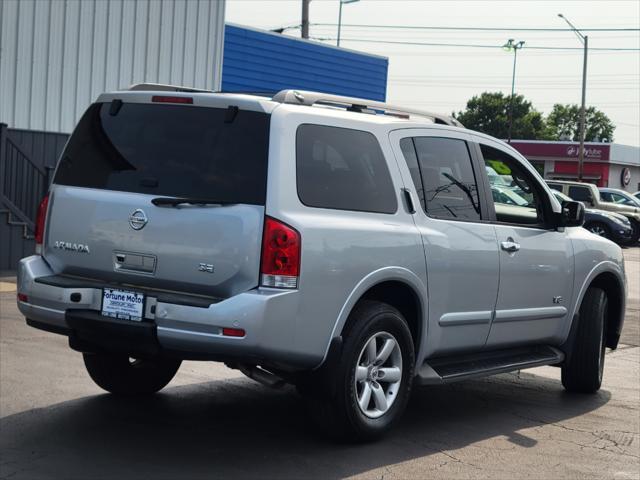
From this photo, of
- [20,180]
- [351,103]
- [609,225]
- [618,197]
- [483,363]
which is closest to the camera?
[351,103]

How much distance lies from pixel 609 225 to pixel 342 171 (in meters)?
26.0

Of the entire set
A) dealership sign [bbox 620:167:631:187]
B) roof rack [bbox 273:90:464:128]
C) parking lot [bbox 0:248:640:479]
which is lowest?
parking lot [bbox 0:248:640:479]

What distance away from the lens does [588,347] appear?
27.6 feet

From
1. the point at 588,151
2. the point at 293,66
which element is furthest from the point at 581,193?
the point at 588,151

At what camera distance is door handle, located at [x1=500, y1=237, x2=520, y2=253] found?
7.36 metres

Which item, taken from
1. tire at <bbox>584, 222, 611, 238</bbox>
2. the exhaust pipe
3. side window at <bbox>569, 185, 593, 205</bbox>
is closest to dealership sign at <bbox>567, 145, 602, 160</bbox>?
side window at <bbox>569, 185, 593, 205</bbox>

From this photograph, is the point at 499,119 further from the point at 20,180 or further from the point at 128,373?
the point at 128,373

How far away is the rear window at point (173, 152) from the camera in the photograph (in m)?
5.88

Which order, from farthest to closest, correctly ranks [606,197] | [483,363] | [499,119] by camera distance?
[499,119], [606,197], [483,363]

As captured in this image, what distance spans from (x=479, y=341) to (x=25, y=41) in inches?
513

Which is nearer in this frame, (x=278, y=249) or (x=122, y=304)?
(x=278, y=249)

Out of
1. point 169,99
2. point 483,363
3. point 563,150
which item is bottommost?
point 483,363

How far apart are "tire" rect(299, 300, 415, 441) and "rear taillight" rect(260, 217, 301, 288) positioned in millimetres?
616

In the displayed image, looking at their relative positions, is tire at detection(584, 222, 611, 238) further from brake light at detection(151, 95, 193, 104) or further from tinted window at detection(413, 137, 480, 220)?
brake light at detection(151, 95, 193, 104)
